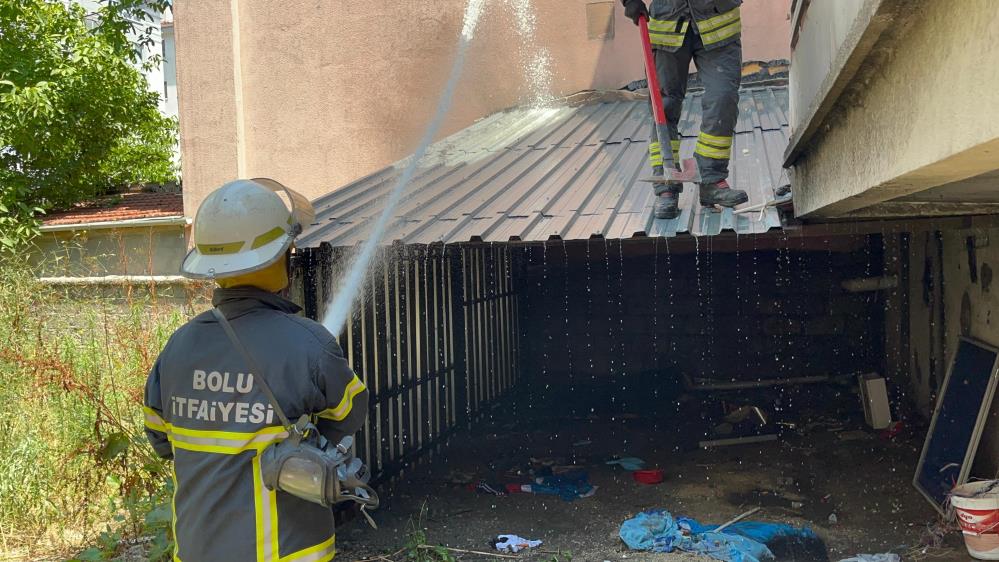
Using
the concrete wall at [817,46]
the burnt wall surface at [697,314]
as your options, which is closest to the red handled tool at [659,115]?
the concrete wall at [817,46]

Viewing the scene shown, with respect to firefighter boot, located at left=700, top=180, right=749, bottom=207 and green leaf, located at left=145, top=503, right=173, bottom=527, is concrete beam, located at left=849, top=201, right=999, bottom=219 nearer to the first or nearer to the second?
firefighter boot, located at left=700, top=180, right=749, bottom=207

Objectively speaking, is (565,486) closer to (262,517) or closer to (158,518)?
(158,518)

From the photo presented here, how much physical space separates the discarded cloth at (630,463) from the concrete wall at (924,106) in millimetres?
4923

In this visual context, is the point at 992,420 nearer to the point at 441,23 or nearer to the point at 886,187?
the point at 886,187

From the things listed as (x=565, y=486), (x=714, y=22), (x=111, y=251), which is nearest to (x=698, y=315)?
(x=565, y=486)

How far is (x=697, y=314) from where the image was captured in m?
10.7

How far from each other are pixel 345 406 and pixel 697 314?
8775mm

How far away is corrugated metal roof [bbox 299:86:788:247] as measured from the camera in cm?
545

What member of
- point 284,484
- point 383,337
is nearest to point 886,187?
point 284,484

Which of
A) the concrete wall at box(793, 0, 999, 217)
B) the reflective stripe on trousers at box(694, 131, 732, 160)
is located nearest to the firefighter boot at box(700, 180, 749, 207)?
the reflective stripe on trousers at box(694, 131, 732, 160)

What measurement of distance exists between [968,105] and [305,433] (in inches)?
78.2

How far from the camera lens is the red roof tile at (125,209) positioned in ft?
41.4

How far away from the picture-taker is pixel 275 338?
2418 mm

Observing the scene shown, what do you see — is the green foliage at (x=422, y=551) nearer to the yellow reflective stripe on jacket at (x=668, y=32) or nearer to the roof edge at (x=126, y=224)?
the yellow reflective stripe on jacket at (x=668, y=32)
